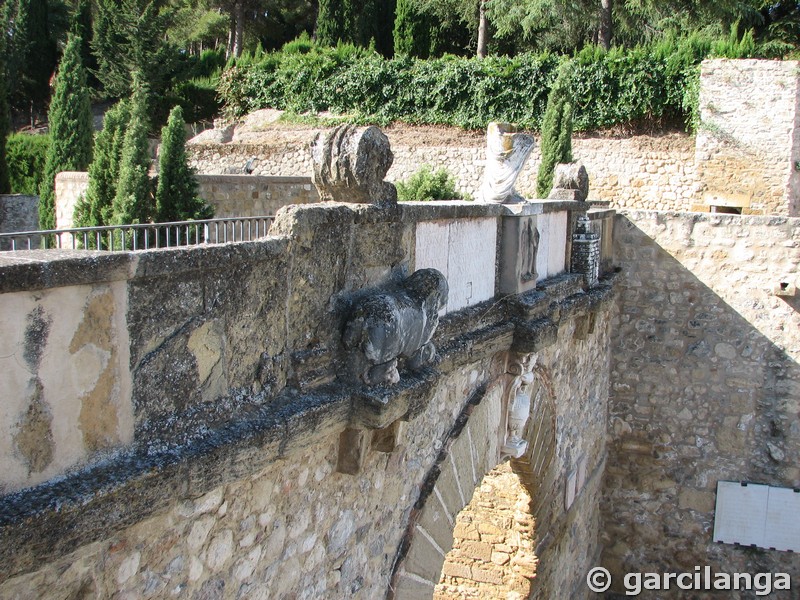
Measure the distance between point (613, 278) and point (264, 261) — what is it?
22.3 ft

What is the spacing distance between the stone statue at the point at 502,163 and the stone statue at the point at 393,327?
1.79 m

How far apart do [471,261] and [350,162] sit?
170cm

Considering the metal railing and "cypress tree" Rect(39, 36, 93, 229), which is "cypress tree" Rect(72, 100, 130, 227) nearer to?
the metal railing

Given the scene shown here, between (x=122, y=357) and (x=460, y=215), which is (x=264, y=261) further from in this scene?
(x=460, y=215)

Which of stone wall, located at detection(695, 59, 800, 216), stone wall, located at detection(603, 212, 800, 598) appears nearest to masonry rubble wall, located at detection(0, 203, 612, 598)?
stone wall, located at detection(603, 212, 800, 598)

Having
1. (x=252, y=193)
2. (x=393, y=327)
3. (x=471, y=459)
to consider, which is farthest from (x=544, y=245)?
(x=252, y=193)

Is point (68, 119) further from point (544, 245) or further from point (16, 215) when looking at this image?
point (544, 245)

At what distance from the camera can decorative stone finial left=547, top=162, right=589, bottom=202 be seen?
7.39 m

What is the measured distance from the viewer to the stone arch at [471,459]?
4191mm

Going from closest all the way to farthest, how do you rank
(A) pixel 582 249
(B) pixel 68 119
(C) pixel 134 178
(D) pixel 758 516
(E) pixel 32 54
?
(A) pixel 582 249
(D) pixel 758 516
(C) pixel 134 178
(B) pixel 68 119
(E) pixel 32 54

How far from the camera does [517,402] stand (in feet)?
18.5

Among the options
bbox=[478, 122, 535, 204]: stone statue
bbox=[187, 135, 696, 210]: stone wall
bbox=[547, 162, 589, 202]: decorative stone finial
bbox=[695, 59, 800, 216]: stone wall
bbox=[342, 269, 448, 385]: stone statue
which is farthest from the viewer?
bbox=[187, 135, 696, 210]: stone wall

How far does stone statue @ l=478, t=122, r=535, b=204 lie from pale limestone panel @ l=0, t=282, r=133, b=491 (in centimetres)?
350

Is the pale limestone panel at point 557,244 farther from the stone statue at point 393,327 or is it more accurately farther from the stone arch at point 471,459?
the stone statue at point 393,327
